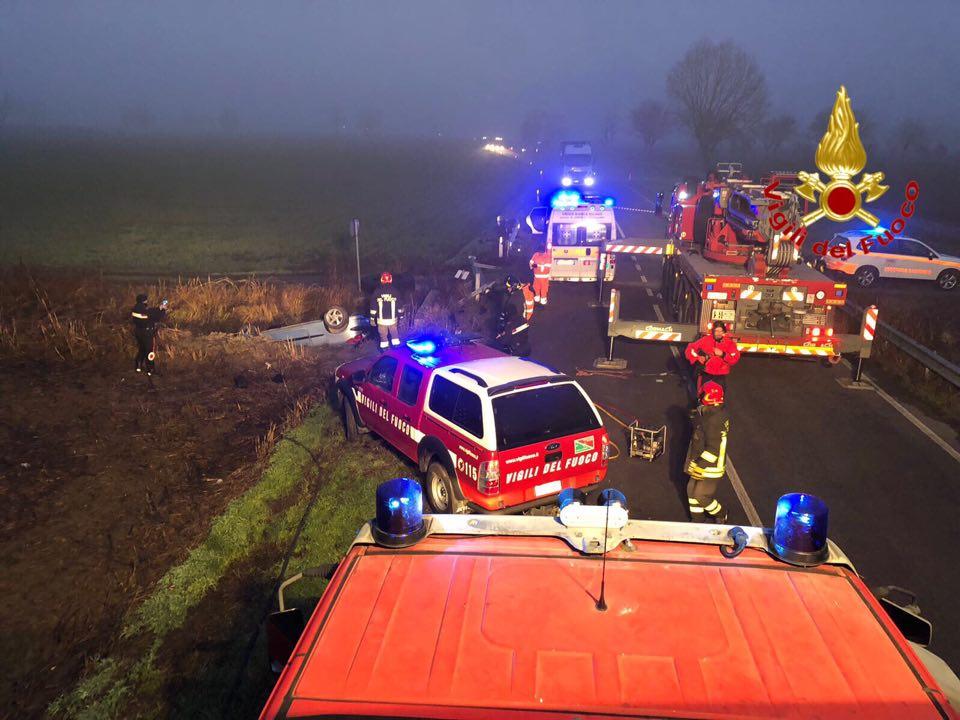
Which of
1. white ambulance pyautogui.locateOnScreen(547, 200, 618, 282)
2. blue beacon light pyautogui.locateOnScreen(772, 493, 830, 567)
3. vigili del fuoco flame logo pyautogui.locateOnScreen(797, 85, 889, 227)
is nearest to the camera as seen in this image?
blue beacon light pyautogui.locateOnScreen(772, 493, 830, 567)

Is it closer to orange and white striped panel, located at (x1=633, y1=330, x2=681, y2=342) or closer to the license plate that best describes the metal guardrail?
orange and white striped panel, located at (x1=633, y1=330, x2=681, y2=342)

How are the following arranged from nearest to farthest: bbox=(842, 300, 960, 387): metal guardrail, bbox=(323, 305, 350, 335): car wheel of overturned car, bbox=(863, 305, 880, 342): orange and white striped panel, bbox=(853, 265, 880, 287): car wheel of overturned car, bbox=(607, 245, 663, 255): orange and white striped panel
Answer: bbox=(842, 300, 960, 387): metal guardrail, bbox=(863, 305, 880, 342): orange and white striped panel, bbox=(323, 305, 350, 335): car wheel of overturned car, bbox=(607, 245, 663, 255): orange and white striped panel, bbox=(853, 265, 880, 287): car wheel of overturned car

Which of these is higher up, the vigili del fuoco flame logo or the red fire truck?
the vigili del fuoco flame logo

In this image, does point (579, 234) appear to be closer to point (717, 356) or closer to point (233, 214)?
point (717, 356)

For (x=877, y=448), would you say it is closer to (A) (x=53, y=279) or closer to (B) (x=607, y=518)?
(B) (x=607, y=518)

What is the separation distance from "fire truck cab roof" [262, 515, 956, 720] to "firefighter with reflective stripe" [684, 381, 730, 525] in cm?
382

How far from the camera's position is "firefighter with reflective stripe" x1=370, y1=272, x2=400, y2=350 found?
1319 centimetres

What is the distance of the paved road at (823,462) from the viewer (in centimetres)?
677

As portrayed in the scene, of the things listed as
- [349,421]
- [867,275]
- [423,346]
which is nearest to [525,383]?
[423,346]

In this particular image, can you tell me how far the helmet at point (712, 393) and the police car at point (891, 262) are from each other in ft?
53.2

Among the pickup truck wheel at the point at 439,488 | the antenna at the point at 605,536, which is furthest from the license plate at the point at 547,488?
the antenna at the point at 605,536

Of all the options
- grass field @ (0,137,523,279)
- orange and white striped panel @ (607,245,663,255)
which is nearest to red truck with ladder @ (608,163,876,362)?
orange and white striped panel @ (607,245,663,255)

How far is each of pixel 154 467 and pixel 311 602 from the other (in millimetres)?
A: 3942

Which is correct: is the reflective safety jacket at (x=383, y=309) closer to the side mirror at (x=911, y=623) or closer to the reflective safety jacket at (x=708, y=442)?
the reflective safety jacket at (x=708, y=442)
